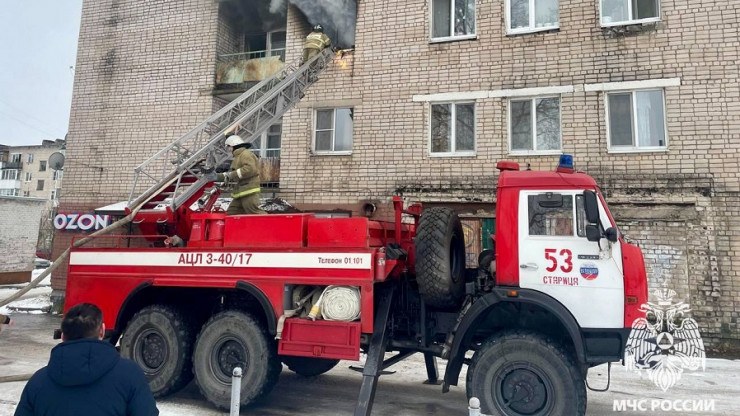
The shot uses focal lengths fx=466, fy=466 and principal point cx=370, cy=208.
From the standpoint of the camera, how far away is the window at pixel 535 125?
34.5 ft

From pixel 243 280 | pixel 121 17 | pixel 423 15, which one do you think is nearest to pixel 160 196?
pixel 243 280

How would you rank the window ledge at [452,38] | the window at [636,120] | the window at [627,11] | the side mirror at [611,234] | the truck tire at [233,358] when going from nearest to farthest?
1. the side mirror at [611,234]
2. the truck tire at [233,358]
3. the window at [636,120]
4. the window at [627,11]
5. the window ledge at [452,38]

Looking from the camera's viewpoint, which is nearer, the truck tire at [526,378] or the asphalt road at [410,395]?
the truck tire at [526,378]

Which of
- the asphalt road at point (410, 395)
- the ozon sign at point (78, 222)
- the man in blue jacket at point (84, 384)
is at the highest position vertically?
the ozon sign at point (78, 222)

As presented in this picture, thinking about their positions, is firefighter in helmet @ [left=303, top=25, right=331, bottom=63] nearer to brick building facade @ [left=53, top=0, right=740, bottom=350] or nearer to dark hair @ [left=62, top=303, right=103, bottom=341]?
brick building facade @ [left=53, top=0, right=740, bottom=350]

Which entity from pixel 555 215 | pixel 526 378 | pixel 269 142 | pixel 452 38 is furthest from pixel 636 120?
pixel 269 142

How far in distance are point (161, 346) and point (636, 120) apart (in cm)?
999

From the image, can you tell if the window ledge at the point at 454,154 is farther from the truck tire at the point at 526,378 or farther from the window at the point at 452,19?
the truck tire at the point at 526,378

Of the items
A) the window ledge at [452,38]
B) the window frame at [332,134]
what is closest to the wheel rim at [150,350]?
the window frame at [332,134]

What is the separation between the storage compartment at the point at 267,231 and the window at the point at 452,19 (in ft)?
25.5

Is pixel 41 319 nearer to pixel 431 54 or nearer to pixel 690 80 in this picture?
pixel 431 54

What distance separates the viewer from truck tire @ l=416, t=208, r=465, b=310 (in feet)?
16.2

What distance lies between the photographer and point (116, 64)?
46.4 ft

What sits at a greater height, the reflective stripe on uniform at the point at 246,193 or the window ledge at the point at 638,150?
the window ledge at the point at 638,150
